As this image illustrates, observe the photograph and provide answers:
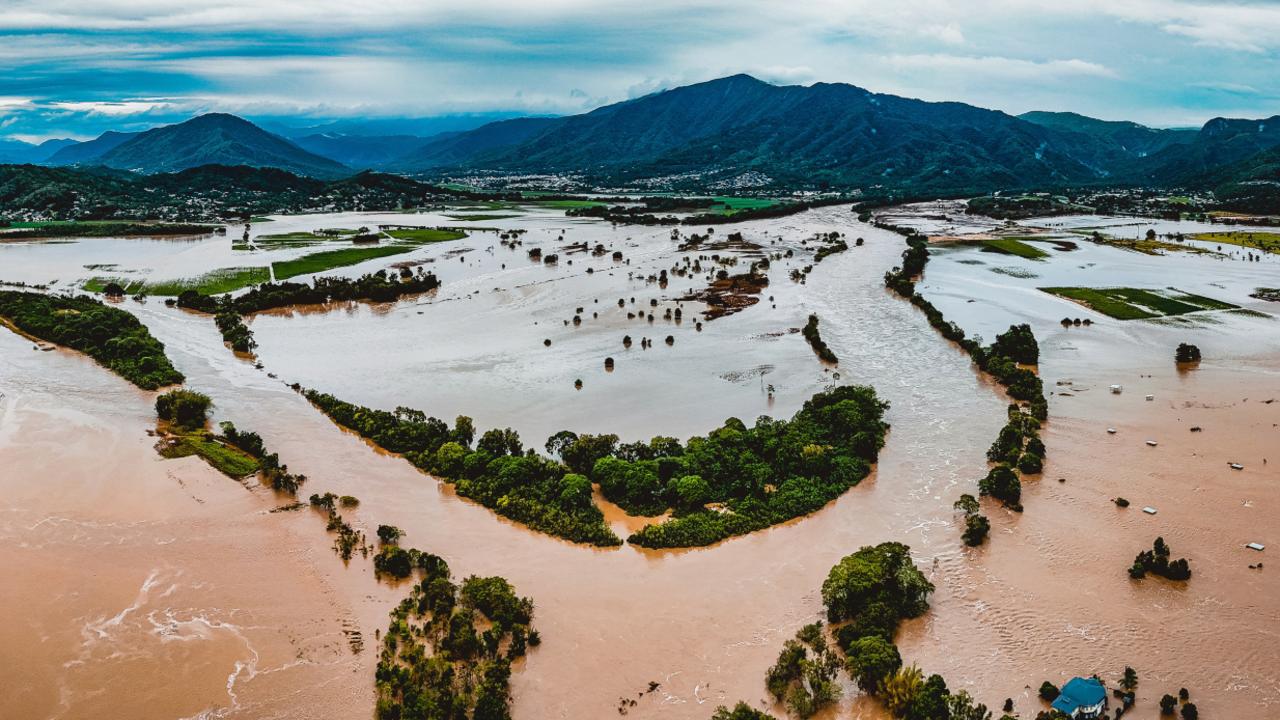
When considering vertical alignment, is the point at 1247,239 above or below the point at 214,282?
above

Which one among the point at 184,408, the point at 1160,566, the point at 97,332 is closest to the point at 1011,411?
the point at 1160,566

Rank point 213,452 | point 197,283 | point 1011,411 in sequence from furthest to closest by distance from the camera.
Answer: point 197,283 → point 1011,411 → point 213,452

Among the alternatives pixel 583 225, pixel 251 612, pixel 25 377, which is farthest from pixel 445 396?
pixel 583 225

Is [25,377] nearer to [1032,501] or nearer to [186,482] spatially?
[186,482]

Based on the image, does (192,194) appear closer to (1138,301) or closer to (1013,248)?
(1013,248)

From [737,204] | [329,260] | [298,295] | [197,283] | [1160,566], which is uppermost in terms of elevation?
[737,204]

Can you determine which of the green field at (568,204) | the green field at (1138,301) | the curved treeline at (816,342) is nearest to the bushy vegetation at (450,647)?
the curved treeline at (816,342)

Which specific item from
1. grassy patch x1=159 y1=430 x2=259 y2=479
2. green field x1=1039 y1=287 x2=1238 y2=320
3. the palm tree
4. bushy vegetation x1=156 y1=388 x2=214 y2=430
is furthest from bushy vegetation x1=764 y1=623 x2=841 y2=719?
green field x1=1039 y1=287 x2=1238 y2=320

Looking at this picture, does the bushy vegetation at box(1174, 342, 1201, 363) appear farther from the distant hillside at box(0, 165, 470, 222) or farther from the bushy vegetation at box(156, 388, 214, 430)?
the distant hillside at box(0, 165, 470, 222)
